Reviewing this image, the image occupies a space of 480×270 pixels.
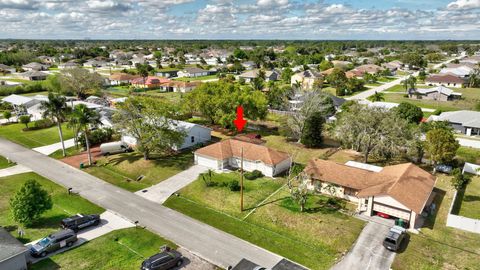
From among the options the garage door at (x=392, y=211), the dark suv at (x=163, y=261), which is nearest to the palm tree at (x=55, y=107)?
the dark suv at (x=163, y=261)

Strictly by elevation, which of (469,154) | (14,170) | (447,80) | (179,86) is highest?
(179,86)

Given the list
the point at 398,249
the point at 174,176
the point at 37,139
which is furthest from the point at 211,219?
the point at 37,139

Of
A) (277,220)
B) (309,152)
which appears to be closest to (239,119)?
(309,152)

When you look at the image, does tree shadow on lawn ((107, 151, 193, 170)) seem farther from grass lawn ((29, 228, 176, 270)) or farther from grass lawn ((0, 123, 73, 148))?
grass lawn ((0, 123, 73, 148))

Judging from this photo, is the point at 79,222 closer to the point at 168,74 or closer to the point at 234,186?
the point at 234,186

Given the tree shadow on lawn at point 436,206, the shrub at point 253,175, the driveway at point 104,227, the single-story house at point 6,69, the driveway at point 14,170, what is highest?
the single-story house at point 6,69

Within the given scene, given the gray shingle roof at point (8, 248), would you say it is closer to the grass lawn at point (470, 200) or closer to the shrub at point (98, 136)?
the shrub at point (98, 136)
